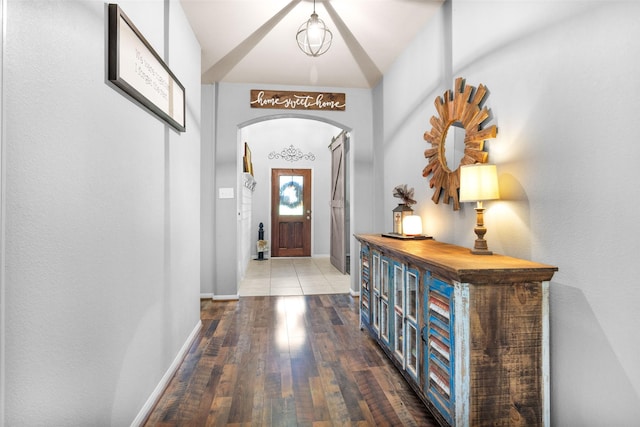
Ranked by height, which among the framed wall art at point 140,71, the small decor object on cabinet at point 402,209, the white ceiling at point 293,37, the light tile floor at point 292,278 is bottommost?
the light tile floor at point 292,278

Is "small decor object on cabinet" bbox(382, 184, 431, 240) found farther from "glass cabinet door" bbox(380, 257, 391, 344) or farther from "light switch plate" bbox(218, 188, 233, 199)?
"light switch plate" bbox(218, 188, 233, 199)

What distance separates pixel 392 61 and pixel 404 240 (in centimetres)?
199

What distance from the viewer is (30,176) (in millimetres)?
1034

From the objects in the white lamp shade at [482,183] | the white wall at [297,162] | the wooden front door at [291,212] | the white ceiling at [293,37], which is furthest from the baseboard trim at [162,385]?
the white wall at [297,162]

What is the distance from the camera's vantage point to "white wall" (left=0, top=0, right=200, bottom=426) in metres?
1.00

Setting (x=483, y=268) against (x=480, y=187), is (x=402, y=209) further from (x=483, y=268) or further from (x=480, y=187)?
(x=483, y=268)

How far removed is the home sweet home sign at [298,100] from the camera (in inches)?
171

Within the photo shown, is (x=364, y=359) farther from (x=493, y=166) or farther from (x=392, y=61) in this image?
(x=392, y=61)

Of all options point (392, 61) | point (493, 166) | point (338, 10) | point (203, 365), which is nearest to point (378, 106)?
point (392, 61)

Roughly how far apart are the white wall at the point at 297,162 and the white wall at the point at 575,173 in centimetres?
595

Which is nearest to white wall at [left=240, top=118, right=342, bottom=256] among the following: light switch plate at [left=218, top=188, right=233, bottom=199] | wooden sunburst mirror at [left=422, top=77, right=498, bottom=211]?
light switch plate at [left=218, top=188, right=233, bottom=199]

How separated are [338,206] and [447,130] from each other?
13.1 feet

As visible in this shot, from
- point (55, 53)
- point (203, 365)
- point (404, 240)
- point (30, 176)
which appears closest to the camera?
point (30, 176)

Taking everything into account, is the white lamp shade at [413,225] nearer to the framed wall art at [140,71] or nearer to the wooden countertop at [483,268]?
the wooden countertop at [483,268]
